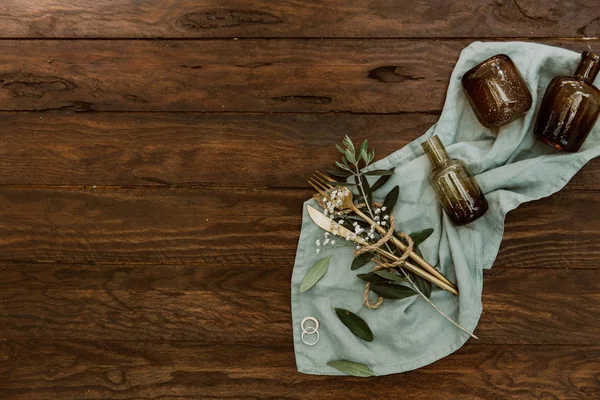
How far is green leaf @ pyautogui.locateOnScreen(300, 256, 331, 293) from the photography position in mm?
1092

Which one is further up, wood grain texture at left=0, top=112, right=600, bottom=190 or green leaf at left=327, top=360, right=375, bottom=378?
wood grain texture at left=0, top=112, right=600, bottom=190

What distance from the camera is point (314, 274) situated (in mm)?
1095

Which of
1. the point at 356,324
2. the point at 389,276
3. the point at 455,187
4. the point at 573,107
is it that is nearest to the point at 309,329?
the point at 356,324

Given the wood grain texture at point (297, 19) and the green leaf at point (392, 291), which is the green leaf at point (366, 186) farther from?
the wood grain texture at point (297, 19)

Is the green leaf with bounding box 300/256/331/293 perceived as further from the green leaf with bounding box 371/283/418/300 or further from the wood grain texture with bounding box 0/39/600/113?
the wood grain texture with bounding box 0/39/600/113

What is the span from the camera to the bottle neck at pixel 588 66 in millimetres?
984

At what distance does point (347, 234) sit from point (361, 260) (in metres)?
0.06

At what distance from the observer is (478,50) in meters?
1.09

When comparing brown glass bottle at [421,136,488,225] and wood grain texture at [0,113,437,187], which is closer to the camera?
brown glass bottle at [421,136,488,225]

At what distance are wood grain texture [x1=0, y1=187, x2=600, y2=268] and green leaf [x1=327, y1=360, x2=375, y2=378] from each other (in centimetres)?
24

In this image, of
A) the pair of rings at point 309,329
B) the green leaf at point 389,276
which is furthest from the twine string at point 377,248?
the pair of rings at point 309,329

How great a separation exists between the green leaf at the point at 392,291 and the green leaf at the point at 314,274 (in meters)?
0.11

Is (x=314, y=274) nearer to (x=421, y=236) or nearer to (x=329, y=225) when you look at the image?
(x=329, y=225)

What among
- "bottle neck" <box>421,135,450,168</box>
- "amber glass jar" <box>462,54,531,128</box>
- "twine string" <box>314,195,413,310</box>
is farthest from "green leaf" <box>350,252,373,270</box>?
"amber glass jar" <box>462,54,531,128</box>
